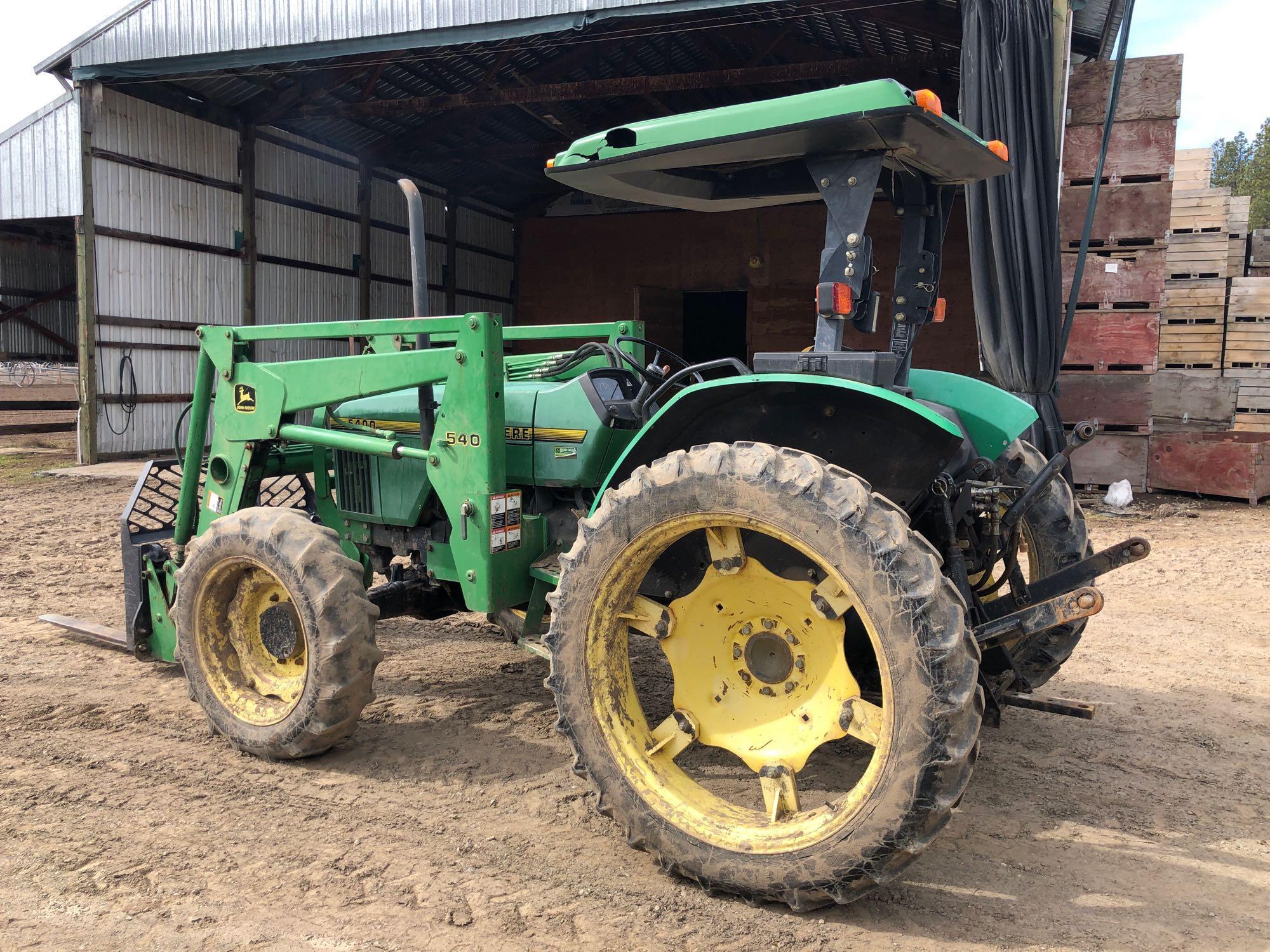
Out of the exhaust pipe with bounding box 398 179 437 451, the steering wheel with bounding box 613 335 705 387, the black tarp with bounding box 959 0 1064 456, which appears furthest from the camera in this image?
the black tarp with bounding box 959 0 1064 456

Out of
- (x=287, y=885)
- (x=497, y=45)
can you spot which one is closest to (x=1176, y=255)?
(x=497, y=45)

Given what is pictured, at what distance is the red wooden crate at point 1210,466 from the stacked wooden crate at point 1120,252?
8.5 inches

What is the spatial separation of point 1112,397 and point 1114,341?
525mm

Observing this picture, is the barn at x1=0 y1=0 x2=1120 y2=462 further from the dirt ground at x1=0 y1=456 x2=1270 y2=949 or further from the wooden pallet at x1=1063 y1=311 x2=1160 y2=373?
the dirt ground at x1=0 y1=456 x2=1270 y2=949

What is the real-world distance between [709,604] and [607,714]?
1.39 feet

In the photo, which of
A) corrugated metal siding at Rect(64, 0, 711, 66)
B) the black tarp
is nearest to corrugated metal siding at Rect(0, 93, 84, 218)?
corrugated metal siding at Rect(64, 0, 711, 66)

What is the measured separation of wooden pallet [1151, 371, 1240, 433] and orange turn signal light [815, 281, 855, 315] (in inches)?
→ 423

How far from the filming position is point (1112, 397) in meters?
9.27

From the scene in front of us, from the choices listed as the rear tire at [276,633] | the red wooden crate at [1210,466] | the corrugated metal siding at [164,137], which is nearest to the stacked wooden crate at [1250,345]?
the red wooden crate at [1210,466]

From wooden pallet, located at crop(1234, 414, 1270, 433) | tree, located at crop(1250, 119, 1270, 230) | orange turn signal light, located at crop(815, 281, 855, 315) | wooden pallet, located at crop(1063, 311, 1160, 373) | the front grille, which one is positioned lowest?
the front grille

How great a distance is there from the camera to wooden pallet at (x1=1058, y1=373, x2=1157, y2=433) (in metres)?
9.20

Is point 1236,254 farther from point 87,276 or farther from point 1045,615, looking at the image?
point 87,276

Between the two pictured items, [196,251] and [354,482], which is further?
[196,251]

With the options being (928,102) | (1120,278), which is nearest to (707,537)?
(928,102)
